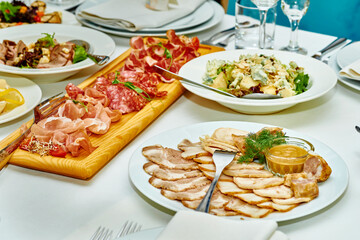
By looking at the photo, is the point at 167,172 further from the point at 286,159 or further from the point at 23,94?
the point at 23,94

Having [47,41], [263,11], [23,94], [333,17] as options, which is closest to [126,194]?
[23,94]

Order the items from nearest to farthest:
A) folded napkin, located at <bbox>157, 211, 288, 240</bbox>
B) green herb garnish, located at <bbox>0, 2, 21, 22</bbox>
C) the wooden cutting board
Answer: folded napkin, located at <bbox>157, 211, 288, 240</bbox>
the wooden cutting board
green herb garnish, located at <bbox>0, 2, 21, 22</bbox>

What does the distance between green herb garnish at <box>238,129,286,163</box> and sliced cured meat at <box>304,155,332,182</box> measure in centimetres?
10

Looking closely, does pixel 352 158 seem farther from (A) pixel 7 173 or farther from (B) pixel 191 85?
(A) pixel 7 173

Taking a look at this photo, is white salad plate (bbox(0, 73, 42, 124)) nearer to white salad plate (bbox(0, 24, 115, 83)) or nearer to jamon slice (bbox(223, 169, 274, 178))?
white salad plate (bbox(0, 24, 115, 83))

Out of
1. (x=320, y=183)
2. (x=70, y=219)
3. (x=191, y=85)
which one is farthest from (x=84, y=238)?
(x=191, y=85)

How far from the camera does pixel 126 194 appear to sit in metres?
1.13

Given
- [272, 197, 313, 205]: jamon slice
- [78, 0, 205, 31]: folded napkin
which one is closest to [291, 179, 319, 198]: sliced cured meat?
[272, 197, 313, 205]: jamon slice

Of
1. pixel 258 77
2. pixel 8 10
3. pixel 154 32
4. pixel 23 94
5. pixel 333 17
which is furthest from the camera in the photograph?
pixel 333 17

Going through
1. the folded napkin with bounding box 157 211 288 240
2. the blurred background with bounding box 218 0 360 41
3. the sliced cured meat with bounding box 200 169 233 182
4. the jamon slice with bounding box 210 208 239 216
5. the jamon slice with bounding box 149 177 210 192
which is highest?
the folded napkin with bounding box 157 211 288 240

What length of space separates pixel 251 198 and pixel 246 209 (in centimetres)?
3

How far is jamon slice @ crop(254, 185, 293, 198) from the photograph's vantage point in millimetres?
1003

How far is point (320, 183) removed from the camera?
1069 millimetres

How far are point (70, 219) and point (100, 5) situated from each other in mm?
1501
